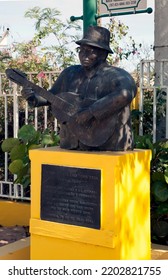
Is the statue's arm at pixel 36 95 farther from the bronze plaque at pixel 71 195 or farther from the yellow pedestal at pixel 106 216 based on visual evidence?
the bronze plaque at pixel 71 195

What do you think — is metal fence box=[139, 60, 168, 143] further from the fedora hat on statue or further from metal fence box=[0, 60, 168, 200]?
the fedora hat on statue

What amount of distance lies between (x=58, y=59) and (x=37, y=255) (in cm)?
512

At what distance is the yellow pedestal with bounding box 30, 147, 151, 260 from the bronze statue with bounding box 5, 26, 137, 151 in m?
0.13

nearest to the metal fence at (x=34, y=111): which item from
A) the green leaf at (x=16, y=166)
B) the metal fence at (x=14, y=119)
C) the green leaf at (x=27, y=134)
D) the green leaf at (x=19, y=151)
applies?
the metal fence at (x=14, y=119)

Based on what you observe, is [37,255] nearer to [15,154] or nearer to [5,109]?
[15,154]

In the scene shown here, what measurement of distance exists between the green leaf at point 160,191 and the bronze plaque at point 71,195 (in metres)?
0.98

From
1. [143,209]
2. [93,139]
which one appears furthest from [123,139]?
[143,209]

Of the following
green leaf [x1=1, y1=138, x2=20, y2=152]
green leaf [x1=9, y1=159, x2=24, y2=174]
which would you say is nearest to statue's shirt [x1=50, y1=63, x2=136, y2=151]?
green leaf [x1=9, y1=159, x2=24, y2=174]

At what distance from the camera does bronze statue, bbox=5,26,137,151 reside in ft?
13.0

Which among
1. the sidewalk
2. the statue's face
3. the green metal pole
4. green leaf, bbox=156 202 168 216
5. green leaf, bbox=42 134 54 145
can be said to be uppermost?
the green metal pole

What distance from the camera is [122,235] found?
13.1 ft

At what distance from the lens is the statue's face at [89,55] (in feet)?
13.4

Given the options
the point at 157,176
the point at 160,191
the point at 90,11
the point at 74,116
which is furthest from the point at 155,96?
the point at 74,116

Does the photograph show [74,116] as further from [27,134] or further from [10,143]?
[10,143]
